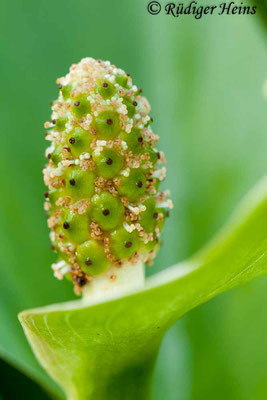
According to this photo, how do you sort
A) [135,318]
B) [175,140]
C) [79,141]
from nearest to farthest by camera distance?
[135,318] → [79,141] → [175,140]

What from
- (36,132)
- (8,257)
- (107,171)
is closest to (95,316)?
(107,171)

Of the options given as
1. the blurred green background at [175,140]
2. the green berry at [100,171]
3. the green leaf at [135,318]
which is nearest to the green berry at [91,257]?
the green berry at [100,171]

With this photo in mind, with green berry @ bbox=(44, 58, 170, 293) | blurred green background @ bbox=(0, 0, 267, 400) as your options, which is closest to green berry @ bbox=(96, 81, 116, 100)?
green berry @ bbox=(44, 58, 170, 293)

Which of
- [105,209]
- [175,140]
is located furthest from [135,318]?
[175,140]

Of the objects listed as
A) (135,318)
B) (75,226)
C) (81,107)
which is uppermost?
(81,107)

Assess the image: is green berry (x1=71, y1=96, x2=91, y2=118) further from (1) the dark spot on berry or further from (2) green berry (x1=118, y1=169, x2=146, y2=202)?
(1) the dark spot on berry

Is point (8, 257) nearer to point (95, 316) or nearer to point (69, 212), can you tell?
point (69, 212)

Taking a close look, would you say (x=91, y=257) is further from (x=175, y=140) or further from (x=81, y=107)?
(x=175, y=140)
